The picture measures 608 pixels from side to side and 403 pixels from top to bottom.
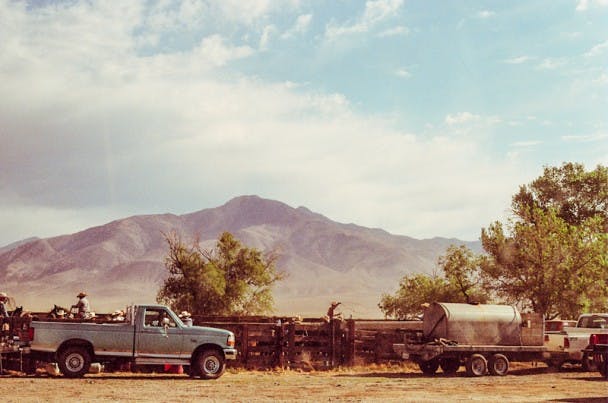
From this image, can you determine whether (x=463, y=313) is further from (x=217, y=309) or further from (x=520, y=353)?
(x=217, y=309)

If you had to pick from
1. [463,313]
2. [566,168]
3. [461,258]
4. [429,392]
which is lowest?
[429,392]

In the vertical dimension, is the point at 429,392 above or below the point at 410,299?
below

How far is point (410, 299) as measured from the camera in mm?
49719

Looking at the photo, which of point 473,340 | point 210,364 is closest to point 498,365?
point 473,340

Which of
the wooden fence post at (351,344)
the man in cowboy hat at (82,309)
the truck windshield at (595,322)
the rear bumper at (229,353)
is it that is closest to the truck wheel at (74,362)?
the man in cowboy hat at (82,309)

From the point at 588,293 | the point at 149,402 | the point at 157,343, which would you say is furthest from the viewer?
the point at 588,293

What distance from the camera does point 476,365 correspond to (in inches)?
976

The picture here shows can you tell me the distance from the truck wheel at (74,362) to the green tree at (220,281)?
2694 cm

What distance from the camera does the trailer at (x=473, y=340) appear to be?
24.7 meters

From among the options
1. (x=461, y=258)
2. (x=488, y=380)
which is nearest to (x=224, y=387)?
(x=488, y=380)

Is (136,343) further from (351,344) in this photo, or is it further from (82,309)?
(351,344)

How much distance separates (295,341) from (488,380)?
685 centimetres

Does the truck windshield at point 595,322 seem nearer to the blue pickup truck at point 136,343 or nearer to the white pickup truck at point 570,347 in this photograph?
the white pickup truck at point 570,347

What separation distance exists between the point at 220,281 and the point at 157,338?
1081 inches
